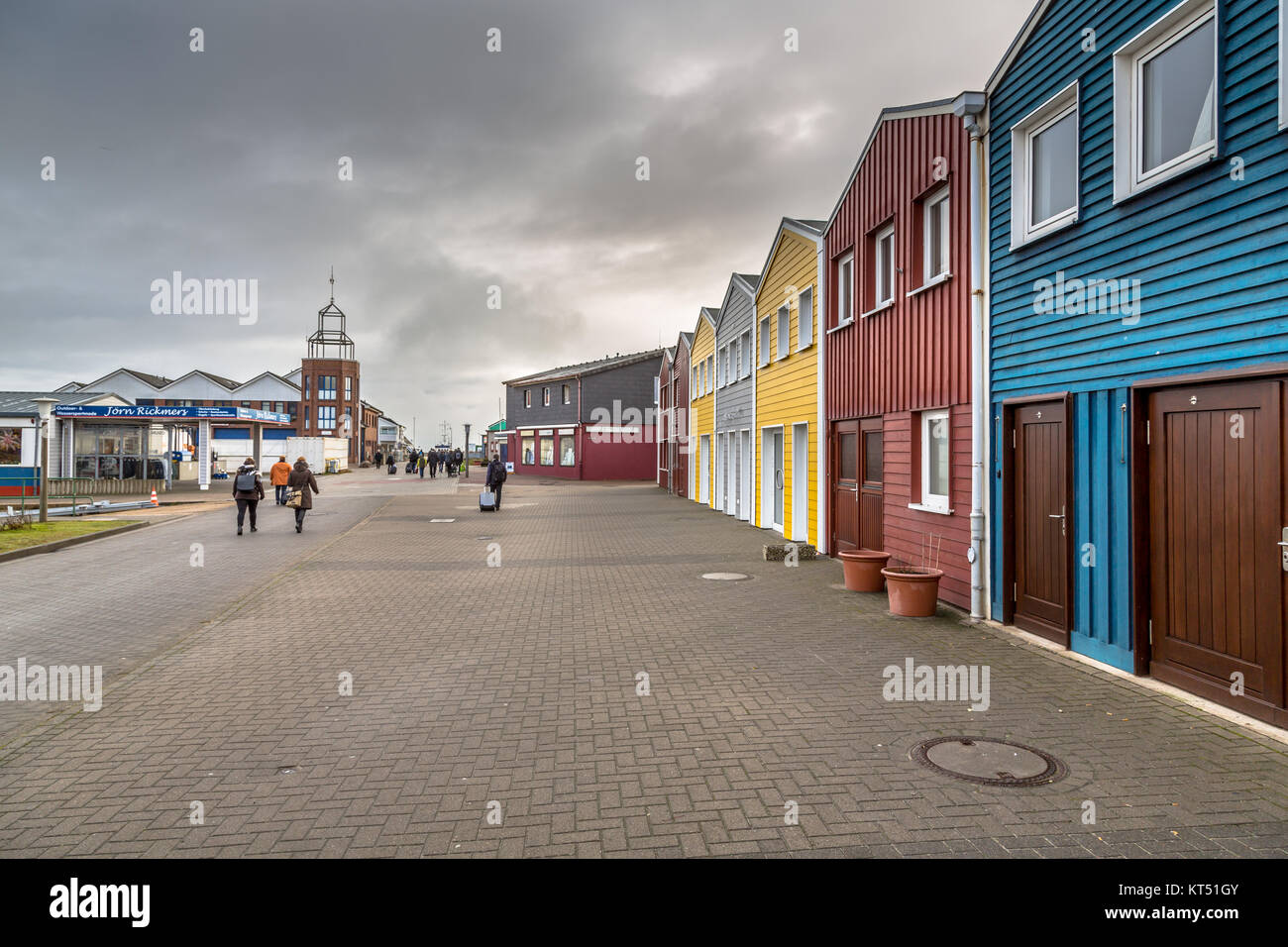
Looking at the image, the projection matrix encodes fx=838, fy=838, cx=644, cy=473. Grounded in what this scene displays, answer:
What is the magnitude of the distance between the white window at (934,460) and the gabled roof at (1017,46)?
3.72m

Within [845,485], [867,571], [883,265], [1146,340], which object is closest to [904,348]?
[883,265]

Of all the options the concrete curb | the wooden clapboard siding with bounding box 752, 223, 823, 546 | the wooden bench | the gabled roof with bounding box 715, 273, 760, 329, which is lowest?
the concrete curb

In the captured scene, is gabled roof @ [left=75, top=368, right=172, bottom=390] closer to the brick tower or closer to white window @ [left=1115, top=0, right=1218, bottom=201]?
the brick tower

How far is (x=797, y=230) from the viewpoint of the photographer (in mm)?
16797

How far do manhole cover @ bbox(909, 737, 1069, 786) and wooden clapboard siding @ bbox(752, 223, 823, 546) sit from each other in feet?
33.6

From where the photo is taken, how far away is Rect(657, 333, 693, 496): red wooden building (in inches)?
1364

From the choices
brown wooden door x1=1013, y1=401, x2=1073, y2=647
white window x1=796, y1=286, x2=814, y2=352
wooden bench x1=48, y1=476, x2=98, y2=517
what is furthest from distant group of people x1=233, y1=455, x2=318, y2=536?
brown wooden door x1=1013, y1=401, x2=1073, y2=647

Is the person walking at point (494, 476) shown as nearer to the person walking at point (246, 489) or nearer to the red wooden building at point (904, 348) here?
the person walking at point (246, 489)

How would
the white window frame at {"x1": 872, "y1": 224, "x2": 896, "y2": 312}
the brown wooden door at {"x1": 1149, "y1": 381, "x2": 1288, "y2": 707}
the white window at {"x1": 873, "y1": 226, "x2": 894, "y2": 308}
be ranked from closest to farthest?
the brown wooden door at {"x1": 1149, "y1": 381, "x2": 1288, "y2": 707} < the white window frame at {"x1": 872, "y1": 224, "x2": 896, "y2": 312} < the white window at {"x1": 873, "y1": 226, "x2": 894, "y2": 308}

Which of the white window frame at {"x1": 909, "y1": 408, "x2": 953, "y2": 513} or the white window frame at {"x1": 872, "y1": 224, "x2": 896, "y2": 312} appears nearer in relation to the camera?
the white window frame at {"x1": 909, "y1": 408, "x2": 953, "y2": 513}

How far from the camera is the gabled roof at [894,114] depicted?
412 inches

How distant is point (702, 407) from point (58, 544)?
1994 centimetres

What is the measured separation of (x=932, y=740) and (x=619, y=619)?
15.2 ft
